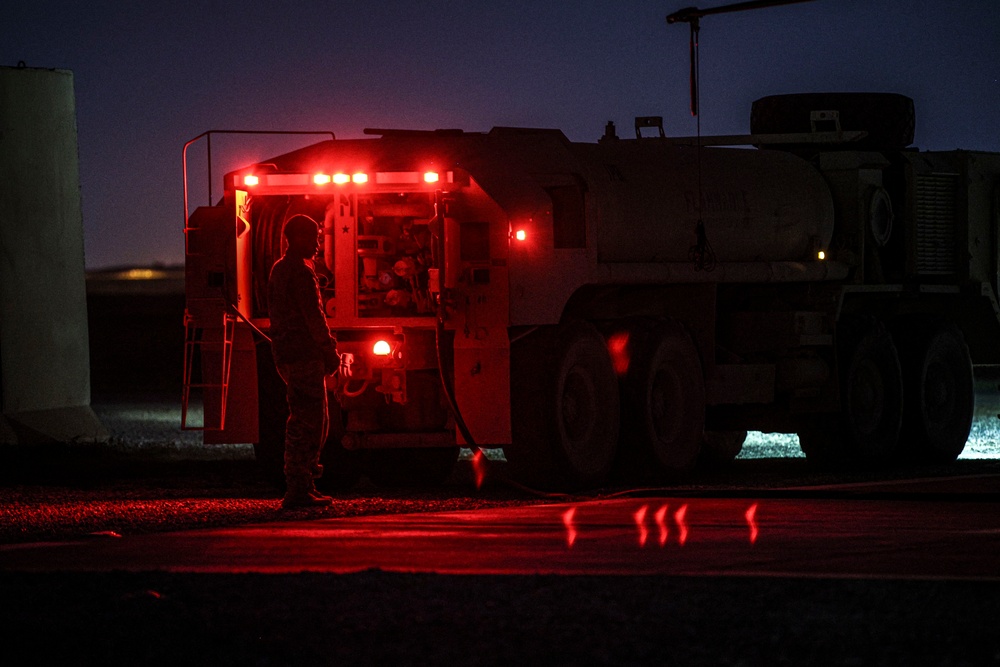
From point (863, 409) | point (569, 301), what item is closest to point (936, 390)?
point (863, 409)

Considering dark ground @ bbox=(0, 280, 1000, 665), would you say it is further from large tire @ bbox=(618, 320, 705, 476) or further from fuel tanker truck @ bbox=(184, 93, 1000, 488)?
large tire @ bbox=(618, 320, 705, 476)

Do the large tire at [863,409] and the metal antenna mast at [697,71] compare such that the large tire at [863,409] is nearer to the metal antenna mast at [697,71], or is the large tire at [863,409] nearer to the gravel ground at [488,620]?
the metal antenna mast at [697,71]

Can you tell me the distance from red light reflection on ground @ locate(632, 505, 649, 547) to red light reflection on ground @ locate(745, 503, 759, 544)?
2.09 ft

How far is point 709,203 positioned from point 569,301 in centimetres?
227

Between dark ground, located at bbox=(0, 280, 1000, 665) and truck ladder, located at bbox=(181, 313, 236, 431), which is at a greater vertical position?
truck ladder, located at bbox=(181, 313, 236, 431)

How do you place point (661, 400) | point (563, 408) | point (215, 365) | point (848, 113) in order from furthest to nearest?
1. point (848, 113)
2. point (661, 400)
3. point (215, 365)
4. point (563, 408)

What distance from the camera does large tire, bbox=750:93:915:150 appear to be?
22.4 meters

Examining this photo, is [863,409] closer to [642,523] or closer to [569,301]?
[569,301]

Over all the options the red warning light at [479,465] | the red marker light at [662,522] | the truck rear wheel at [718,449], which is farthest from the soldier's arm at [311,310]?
the truck rear wheel at [718,449]

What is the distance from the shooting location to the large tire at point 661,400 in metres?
17.4

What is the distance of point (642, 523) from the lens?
12.9 meters

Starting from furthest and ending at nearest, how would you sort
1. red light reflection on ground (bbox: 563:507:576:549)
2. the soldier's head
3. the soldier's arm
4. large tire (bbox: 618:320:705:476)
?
large tire (bbox: 618:320:705:476) → the soldier's head → the soldier's arm → red light reflection on ground (bbox: 563:507:576:549)

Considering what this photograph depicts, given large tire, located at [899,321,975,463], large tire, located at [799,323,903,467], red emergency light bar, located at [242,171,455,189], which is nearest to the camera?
red emergency light bar, located at [242,171,455,189]

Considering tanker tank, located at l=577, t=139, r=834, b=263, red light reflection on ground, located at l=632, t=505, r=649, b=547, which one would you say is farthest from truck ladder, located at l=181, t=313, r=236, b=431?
red light reflection on ground, located at l=632, t=505, r=649, b=547
